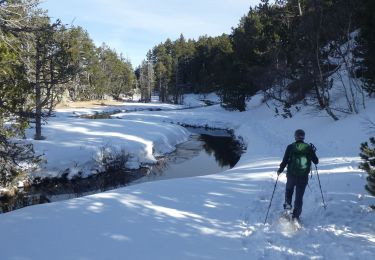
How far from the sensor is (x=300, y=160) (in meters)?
8.53

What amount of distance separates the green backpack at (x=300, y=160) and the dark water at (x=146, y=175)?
10566 mm

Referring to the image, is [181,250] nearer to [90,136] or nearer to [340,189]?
[340,189]

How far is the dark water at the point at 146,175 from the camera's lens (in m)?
15.9

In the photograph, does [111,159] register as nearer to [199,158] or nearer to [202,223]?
[199,158]

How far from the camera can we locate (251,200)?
33.9 feet

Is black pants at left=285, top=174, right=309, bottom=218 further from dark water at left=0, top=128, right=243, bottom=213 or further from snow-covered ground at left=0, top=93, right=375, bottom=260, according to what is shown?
dark water at left=0, top=128, right=243, bottom=213

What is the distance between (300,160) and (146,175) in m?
12.5

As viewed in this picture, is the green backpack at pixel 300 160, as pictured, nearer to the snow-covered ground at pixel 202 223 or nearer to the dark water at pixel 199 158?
the snow-covered ground at pixel 202 223

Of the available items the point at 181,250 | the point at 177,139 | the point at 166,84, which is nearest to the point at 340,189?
the point at 181,250

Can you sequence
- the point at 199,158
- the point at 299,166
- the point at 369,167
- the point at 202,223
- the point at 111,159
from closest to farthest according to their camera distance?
the point at 369,167 → the point at 202,223 → the point at 299,166 → the point at 111,159 → the point at 199,158

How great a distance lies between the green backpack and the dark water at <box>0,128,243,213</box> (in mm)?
10566

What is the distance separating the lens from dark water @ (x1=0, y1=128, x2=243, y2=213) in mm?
15906

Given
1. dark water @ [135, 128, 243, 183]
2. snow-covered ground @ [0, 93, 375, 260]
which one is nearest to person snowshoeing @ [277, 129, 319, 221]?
snow-covered ground @ [0, 93, 375, 260]

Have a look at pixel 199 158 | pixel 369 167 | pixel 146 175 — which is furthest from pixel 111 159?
pixel 369 167
